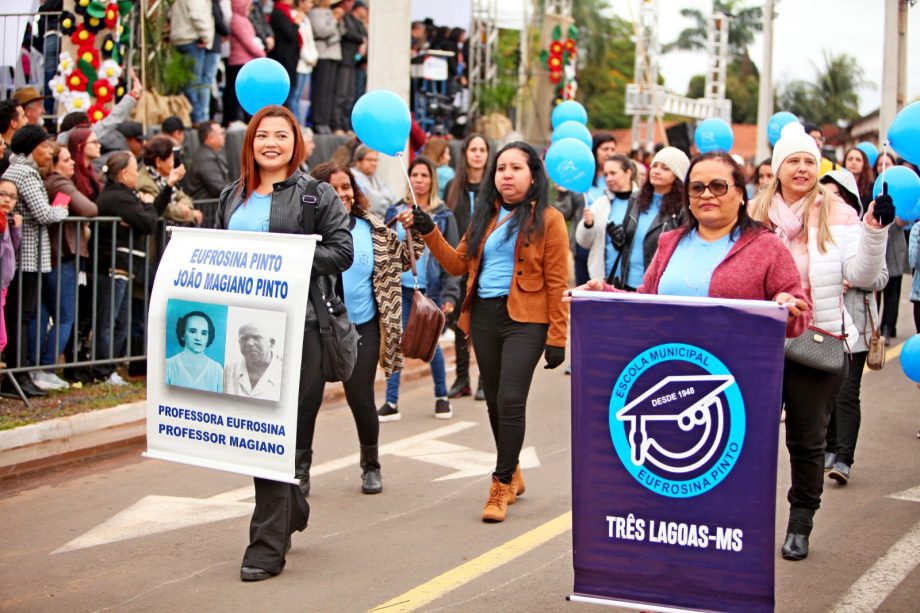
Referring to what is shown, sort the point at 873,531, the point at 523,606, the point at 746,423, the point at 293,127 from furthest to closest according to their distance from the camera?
the point at 873,531 < the point at 293,127 < the point at 523,606 < the point at 746,423

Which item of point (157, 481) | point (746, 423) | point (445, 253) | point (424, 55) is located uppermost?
point (424, 55)

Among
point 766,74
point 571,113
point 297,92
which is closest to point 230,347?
point 571,113

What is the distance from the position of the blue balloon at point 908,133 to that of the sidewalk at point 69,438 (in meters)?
5.46

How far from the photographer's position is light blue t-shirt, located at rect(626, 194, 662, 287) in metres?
9.34

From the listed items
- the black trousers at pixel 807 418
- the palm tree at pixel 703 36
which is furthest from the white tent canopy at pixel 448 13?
the palm tree at pixel 703 36

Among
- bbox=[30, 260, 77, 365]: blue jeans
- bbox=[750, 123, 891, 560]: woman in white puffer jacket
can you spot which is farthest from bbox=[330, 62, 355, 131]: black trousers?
bbox=[750, 123, 891, 560]: woman in white puffer jacket

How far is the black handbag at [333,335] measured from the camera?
5.78m

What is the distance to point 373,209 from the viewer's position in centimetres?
1141

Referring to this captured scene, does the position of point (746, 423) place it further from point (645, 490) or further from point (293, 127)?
point (293, 127)

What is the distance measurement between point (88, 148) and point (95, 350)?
5.41ft

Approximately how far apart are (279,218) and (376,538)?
186cm

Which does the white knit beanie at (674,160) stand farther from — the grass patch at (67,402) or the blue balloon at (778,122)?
the grass patch at (67,402)

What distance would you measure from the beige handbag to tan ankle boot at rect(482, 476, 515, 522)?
221 centimetres

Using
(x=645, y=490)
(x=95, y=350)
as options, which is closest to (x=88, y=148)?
(x=95, y=350)
